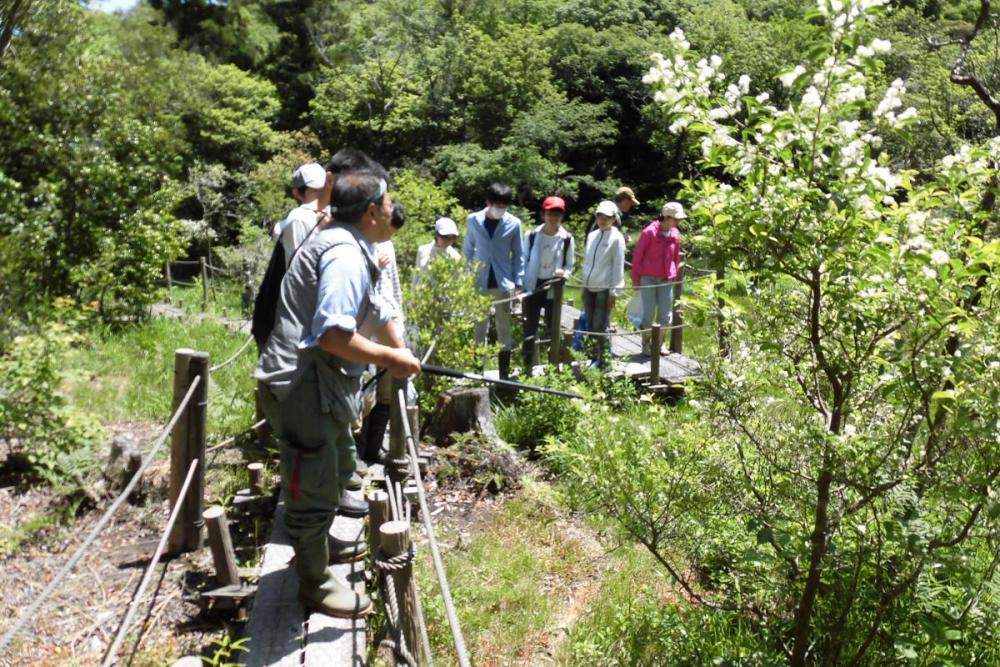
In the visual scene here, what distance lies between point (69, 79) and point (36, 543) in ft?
26.6

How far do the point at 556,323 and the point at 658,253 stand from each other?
4.73 feet

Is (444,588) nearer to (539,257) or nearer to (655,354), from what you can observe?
(539,257)

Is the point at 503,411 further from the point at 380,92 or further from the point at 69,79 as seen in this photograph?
the point at 380,92

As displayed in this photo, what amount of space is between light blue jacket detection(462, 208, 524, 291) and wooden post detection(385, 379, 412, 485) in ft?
9.14

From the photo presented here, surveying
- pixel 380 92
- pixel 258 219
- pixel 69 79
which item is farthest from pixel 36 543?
pixel 380 92

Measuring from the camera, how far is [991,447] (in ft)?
8.65

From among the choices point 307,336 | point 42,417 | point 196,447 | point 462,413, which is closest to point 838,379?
point 307,336

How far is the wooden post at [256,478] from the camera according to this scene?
477 cm

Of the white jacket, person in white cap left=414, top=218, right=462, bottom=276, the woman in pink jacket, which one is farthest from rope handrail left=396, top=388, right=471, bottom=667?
the woman in pink jacket

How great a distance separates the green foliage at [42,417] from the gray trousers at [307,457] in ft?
8.45

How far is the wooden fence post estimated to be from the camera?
13.3ft

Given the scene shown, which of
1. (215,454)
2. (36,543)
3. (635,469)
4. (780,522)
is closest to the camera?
Result: (780,522)

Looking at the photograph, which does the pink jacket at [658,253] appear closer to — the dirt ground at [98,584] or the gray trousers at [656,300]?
the gray trousers at [656,300]

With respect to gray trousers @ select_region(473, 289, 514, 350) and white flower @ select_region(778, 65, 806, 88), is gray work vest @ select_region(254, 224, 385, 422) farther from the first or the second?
gray trousers @ select_region(473, 289, 514, 350)
